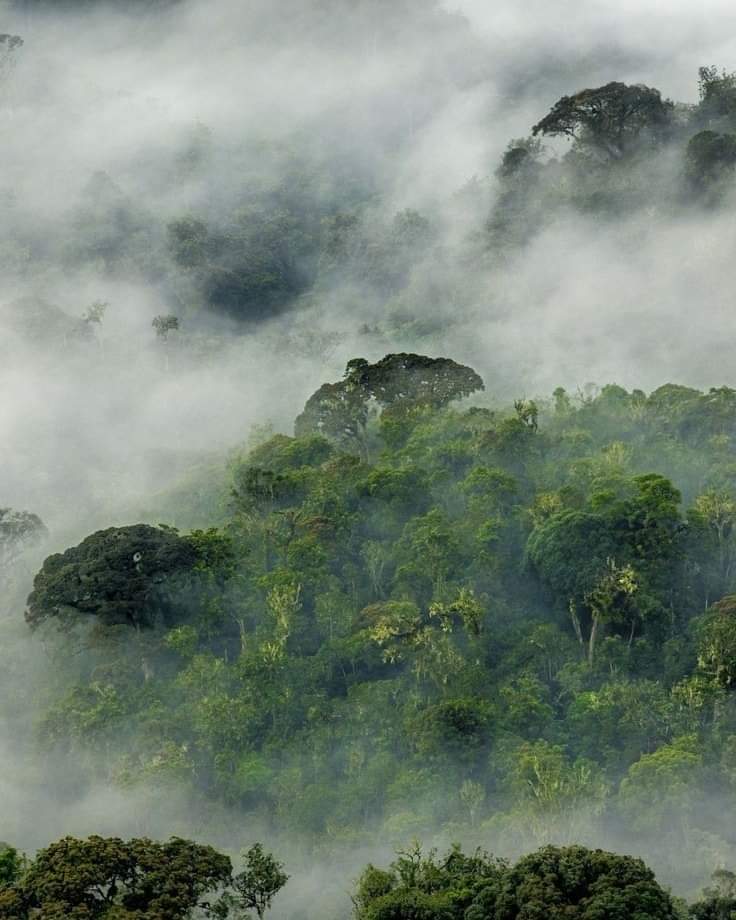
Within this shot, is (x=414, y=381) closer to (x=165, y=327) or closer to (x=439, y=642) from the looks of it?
(x=439, y=642)

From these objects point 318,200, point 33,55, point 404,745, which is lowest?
point 404,745

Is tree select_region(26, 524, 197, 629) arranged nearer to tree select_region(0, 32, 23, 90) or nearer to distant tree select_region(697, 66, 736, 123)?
distant tree select_region(697, 66, 736, 123)

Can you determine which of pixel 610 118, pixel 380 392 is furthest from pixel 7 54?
pixel 380 392

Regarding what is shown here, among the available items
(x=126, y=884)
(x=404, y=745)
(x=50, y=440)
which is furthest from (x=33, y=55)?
(x=126, y=884)

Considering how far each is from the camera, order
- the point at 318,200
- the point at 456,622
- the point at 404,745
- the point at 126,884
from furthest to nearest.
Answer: the point at 318,200 → the point at 456,622 → the point at 404,745 → the point at 126,884

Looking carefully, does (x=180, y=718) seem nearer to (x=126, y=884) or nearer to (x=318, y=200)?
(x=126, y=884)
